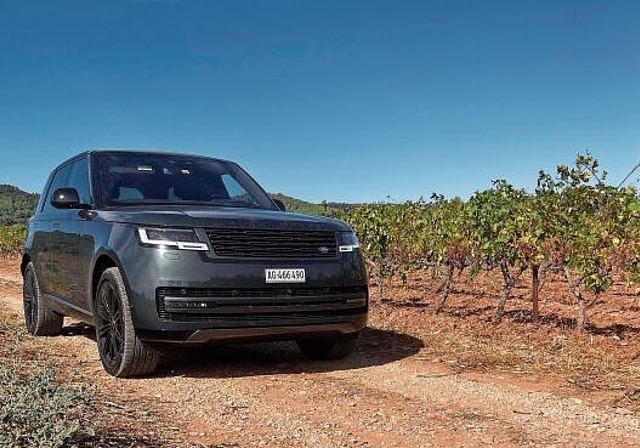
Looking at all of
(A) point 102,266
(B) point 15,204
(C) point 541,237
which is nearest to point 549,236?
(C) point 541,237

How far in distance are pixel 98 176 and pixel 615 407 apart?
4783 mm

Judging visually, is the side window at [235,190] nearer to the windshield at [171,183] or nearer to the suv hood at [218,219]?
the windshield at [171,183]

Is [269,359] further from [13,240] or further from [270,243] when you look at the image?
[13,240]

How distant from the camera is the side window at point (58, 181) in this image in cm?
730

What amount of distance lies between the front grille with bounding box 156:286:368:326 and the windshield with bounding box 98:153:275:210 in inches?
54.3

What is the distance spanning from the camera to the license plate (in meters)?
5.03

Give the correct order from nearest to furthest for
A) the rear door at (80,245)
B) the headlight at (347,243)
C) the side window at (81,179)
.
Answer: the headlight at (347,243)
the rear door at (80,245)
the side window at (81,179)

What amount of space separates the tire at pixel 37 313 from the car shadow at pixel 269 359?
199 centimetres

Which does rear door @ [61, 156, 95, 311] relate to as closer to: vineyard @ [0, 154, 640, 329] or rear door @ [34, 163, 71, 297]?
rear door @ [34, 163, 71, 297]

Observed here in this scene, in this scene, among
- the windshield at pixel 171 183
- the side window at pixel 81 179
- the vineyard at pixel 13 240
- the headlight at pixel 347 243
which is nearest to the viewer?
the headlight at pixel 347 243

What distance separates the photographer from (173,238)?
488cm

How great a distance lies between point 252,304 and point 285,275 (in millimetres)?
342

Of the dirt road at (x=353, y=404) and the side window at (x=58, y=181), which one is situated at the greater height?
the side window at (x=58, y=181)

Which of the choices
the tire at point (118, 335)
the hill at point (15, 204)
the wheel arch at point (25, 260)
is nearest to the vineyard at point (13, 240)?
the wheel arch at point (25, 260)
